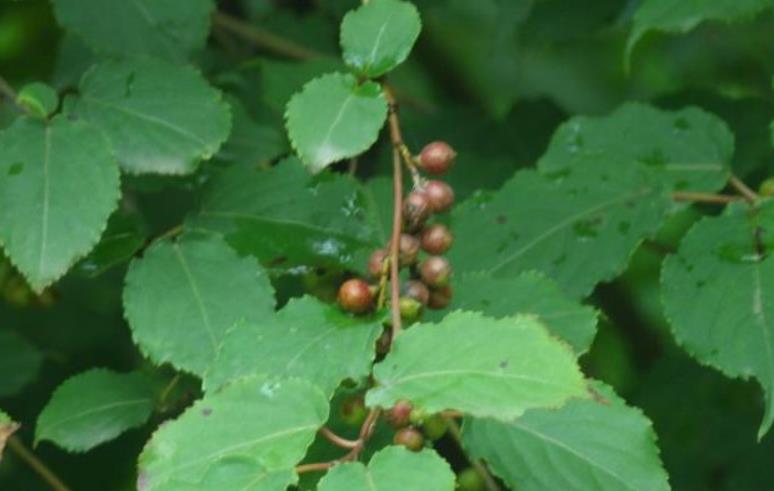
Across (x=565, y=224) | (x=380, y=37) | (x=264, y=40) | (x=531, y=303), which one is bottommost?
(x=264, y=40)

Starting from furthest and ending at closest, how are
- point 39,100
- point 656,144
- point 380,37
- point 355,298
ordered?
point 656,144 < point 39,100 < point 380,37 < point 355,298

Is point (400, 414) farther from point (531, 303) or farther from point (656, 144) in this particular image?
point (656, 144)

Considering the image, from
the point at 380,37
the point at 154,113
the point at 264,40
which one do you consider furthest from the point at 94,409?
the point at 264,40

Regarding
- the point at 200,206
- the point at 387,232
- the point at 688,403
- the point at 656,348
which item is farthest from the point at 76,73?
the point at 656,348

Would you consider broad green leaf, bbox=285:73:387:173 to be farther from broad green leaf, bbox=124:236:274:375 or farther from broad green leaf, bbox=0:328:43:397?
broad green leaf, bbox=0:328:43:397

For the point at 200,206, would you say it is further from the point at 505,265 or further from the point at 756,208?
the point at 756,208

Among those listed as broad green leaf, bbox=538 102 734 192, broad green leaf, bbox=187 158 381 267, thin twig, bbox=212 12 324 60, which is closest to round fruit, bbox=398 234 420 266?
broad green leaf, bbox=187 158 381 267
